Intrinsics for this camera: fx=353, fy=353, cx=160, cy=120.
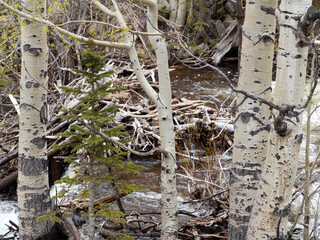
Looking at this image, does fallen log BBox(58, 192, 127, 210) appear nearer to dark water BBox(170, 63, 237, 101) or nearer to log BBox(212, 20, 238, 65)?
dark water BBox(170, 63, 237, 101)

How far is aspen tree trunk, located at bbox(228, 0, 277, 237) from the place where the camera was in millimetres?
3627

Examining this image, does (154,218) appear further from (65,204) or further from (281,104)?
(281,104)

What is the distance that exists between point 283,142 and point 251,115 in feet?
3.25

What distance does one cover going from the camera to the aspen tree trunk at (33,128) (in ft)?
14.6

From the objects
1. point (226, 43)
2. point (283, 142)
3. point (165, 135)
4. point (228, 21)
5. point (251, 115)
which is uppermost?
point (228, 21)

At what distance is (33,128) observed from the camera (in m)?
4.61

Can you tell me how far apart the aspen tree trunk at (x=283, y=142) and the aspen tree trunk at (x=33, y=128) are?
9.52 ft

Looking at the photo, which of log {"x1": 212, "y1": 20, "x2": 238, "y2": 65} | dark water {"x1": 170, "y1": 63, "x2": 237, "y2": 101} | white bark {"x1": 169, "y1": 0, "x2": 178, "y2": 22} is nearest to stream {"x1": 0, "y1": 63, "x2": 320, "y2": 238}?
dark water {"x1": 170, "y1": 63, "x2": 237, "y2": 101}

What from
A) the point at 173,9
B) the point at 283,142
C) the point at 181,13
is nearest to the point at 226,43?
the point at 181,13

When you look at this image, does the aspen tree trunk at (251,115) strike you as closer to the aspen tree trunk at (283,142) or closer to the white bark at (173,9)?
the aspen tree trunk at (283,142)

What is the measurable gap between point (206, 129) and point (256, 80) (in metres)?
4.25

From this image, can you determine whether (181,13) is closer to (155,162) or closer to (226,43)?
(226,43)

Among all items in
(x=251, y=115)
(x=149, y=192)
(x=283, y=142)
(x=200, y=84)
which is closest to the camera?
(x=283, y=142)

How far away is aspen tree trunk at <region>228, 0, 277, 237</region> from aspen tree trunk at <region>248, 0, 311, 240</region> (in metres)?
0.76
